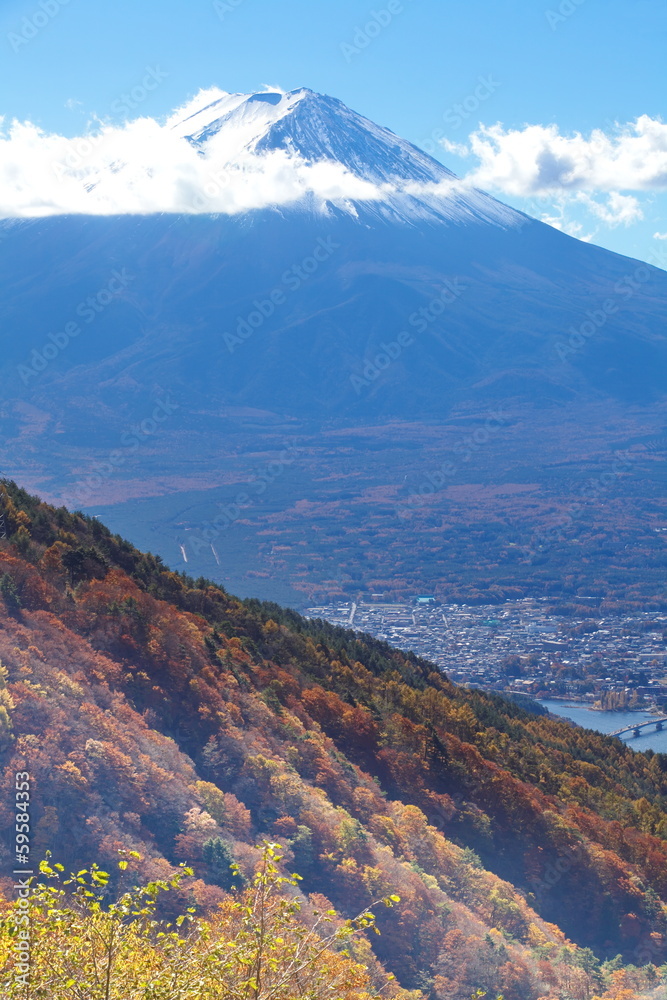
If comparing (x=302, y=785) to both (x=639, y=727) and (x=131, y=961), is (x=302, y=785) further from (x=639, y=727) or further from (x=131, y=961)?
(x=639, y=727)

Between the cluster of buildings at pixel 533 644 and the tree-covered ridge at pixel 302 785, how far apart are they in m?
43.0

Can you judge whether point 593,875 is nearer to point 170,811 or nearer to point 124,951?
point 170,811

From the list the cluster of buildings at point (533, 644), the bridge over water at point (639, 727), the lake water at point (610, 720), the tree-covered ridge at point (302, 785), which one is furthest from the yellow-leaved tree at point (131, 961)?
the cluster of buildings at point (533, 644)

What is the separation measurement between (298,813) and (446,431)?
175626 mm

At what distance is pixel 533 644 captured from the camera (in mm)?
89875

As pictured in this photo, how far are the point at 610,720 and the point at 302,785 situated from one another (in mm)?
50611

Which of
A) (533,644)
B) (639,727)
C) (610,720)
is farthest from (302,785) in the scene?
(533,644)

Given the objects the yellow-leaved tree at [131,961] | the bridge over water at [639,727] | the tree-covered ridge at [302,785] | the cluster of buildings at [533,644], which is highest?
the cluster of buildings at [533,644]

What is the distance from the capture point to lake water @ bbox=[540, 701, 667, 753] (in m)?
60.6

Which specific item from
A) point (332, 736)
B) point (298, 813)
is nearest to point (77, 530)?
point (332, 736)

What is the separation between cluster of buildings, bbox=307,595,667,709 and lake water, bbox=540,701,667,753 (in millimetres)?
1894

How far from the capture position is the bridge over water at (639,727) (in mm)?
62844

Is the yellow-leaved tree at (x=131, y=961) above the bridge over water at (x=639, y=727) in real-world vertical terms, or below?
below

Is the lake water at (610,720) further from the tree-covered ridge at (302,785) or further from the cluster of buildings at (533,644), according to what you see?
the tree-covered ridge at (302,785)
